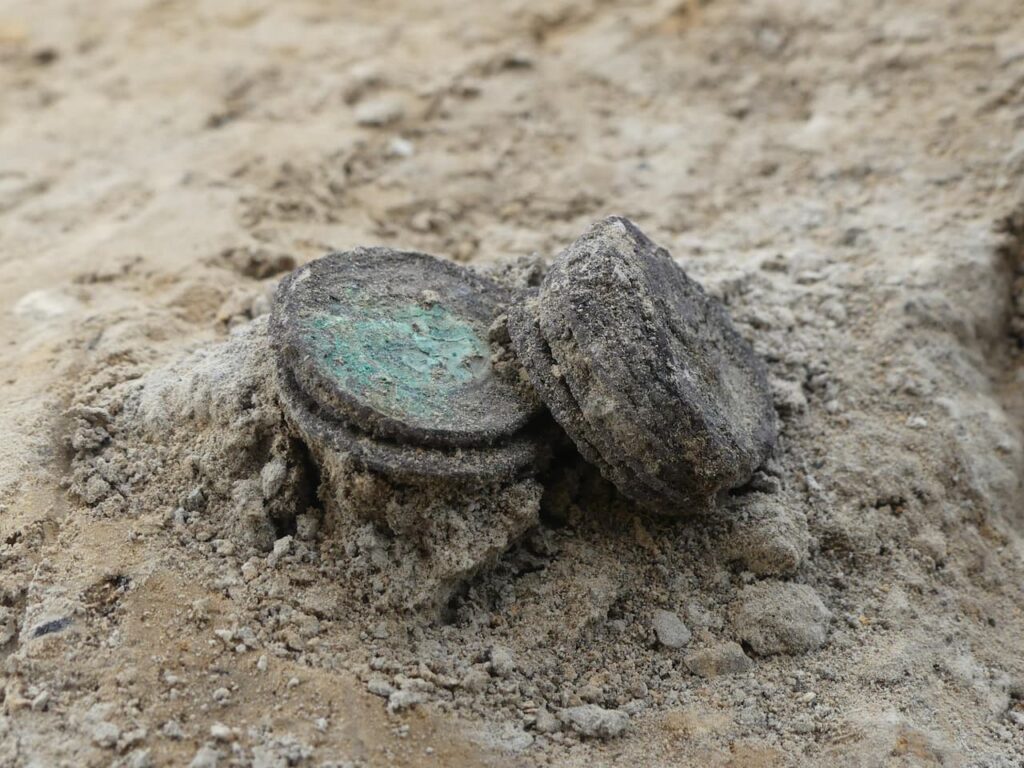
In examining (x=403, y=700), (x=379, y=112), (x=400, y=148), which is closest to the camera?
(x=403, y=700)

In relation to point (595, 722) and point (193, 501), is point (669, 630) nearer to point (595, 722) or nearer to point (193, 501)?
point (595, 722)

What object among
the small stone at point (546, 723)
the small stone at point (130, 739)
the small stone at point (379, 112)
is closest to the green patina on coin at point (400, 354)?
the small stone at point (546, 723)

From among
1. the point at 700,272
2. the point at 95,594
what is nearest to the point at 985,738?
the point at 700,272

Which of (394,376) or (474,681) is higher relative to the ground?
(394,376)

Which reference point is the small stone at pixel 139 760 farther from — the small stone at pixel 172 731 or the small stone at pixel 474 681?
the small stone at pixel 474 681

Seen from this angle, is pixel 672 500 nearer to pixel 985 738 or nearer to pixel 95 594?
pixel 985 738

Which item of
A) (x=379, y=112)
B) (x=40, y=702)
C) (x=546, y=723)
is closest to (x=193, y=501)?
(x=40, y=702)

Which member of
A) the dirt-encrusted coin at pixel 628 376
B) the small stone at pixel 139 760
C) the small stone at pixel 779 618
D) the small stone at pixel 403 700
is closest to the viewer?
the small stone at pixel 139 760
